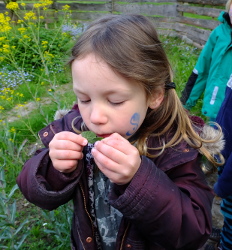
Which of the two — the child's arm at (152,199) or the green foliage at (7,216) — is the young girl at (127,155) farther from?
the green foliage at (7,216)

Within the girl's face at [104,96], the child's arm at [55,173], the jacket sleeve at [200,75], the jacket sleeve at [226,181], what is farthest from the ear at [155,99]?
the jacket sleeve at [200,75]

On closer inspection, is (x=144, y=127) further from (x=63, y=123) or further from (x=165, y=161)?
(x=63, y=123)

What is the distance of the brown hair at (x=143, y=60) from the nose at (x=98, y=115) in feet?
0.50

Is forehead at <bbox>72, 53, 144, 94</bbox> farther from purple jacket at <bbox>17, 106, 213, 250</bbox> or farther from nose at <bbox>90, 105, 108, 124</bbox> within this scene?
purple jacket at <bbox>17, 106, 213, 250</bbox>

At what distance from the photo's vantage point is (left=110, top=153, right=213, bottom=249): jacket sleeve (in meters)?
0.94

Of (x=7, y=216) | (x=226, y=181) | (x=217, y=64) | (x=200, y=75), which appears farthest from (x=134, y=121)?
(x=200, y=75)

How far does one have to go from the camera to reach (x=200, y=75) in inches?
123

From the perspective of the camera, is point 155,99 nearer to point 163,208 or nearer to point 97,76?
point 97,76

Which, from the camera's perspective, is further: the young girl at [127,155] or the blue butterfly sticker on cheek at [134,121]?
the blue butterfly sticker on cheek at [134,121]

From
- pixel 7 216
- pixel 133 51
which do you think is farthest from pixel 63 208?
pixel 133 51

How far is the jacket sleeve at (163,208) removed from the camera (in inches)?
37.0

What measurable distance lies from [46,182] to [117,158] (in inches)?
15.8

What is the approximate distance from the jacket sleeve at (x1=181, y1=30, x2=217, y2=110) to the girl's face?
2.23 m

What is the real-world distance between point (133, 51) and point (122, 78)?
5.2 inches
